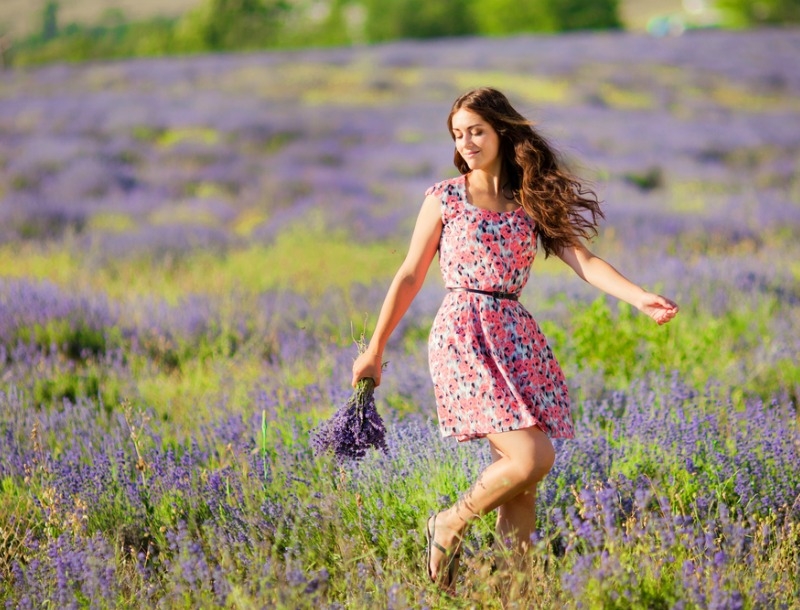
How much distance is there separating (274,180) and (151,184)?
1.35 m

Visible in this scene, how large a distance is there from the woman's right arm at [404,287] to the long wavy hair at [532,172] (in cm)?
25

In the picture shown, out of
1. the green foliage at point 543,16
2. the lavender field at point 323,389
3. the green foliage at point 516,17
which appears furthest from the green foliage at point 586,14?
the lavender field at point 323,389

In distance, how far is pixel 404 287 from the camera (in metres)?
2.43

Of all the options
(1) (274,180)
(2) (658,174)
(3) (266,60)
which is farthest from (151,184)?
(3) (266,60)

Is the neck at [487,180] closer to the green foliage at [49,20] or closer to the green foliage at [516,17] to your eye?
the green foliage at [49,20]

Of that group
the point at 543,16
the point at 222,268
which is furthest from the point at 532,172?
the point at 543,16

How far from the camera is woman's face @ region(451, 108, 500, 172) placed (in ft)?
8.16

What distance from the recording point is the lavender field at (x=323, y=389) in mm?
2297

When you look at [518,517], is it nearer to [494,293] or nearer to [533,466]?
[533,466]

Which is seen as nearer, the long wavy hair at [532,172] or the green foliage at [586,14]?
the long wavy hair at [532,172]

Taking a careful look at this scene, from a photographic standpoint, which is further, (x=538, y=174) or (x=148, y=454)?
(x=148, y=454)

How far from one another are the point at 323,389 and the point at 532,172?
1596 mm

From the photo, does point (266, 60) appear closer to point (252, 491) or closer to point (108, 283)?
point (108, 283)

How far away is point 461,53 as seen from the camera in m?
20.8
